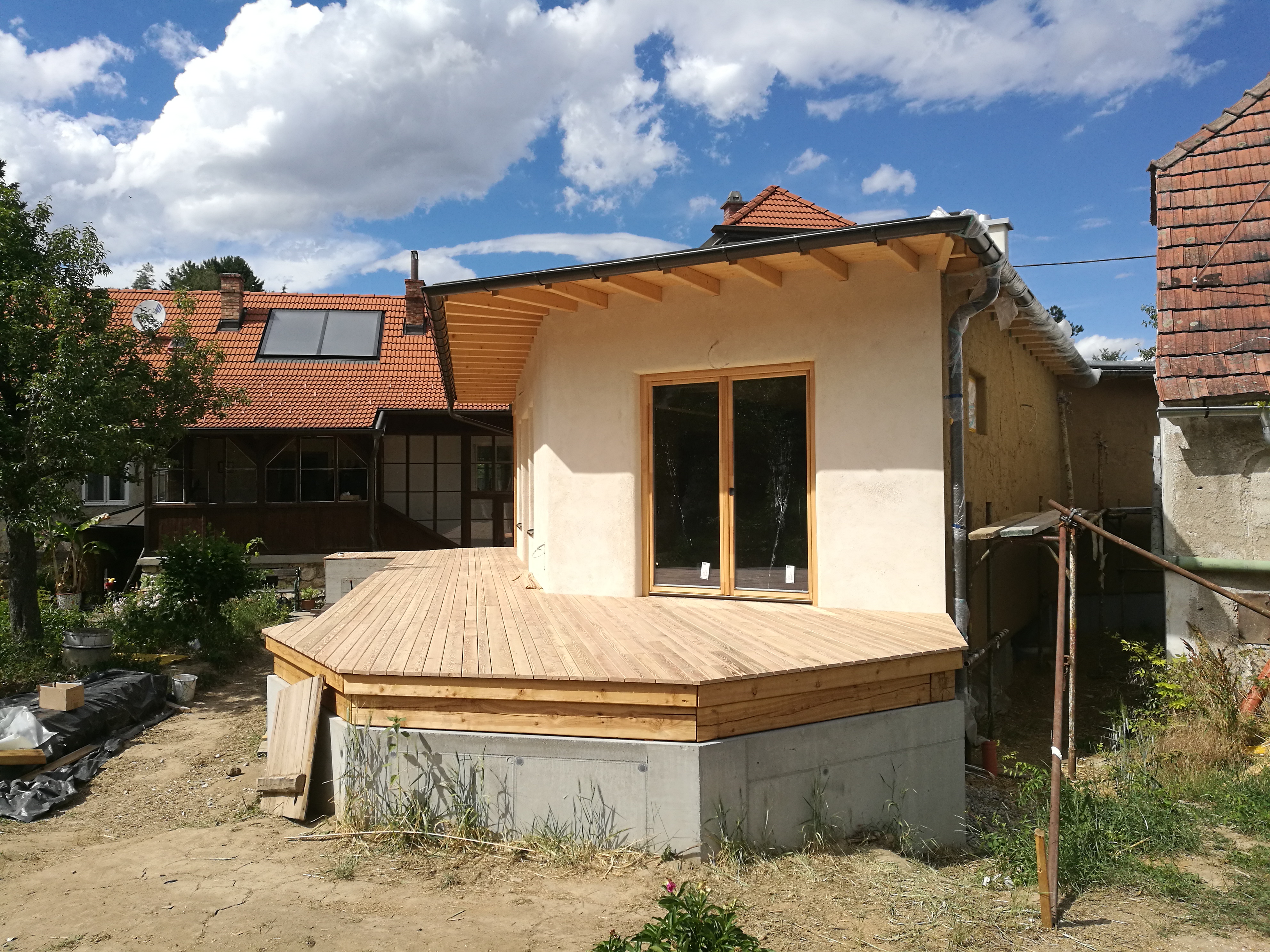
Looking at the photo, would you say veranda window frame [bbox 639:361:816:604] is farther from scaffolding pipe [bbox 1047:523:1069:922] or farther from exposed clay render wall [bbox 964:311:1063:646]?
scaffolding pipe [bbox 1047:523:1069:922]

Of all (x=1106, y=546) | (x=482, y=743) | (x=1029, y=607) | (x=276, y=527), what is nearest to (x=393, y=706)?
(x=482, y=743)

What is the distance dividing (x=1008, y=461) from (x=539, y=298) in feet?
15.2

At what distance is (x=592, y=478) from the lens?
6.57m

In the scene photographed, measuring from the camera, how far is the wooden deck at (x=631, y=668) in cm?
384

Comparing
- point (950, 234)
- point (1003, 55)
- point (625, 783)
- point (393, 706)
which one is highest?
point (1003, 55)

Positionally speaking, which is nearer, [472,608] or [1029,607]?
[472,608]

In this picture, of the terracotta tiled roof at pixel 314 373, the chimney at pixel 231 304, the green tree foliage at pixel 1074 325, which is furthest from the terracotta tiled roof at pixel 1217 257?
the green tree foliage at pixel 1074 325

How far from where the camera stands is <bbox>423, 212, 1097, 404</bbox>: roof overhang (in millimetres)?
4633

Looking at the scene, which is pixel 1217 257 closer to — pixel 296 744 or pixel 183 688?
pixel 296 744

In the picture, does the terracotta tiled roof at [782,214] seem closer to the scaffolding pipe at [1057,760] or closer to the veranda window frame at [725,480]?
the veranda window frame at [725,480]

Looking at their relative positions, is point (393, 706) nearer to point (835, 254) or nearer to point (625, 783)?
point (625, 783)

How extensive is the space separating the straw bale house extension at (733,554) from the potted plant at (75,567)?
24.2 ft

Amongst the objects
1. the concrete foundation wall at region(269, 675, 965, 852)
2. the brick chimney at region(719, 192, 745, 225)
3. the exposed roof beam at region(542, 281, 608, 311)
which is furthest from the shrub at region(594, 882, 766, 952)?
the brick chimney at region(719, 192, 745, 225)

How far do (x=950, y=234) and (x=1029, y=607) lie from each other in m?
5.76
